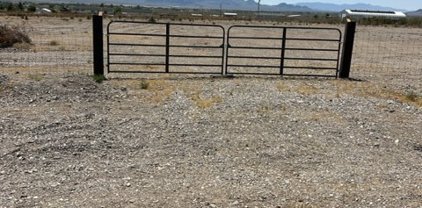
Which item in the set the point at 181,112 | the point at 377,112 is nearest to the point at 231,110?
the point at 181,112

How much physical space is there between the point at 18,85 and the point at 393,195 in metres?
8.64

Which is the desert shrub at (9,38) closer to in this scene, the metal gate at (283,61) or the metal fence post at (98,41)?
the metal gate at (283,61)

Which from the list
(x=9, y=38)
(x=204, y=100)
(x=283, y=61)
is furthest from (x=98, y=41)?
(x=9, y=38)

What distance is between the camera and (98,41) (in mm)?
12547

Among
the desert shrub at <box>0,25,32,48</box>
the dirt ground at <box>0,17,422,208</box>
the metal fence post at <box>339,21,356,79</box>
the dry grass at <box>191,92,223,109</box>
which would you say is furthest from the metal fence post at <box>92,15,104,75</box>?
the desert shrub at <box>0,25,32,48</box>

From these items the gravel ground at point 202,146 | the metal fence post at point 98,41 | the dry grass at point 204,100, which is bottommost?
the gravel ground at point 202,146

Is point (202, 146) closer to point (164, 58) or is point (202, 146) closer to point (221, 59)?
point (221, 59)

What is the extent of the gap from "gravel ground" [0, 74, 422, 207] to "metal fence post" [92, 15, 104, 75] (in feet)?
3.23

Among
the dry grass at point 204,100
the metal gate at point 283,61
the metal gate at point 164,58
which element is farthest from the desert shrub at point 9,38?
the dry grass at point 204,100

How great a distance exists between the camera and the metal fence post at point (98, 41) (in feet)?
40.9

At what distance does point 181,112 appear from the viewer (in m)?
9.44

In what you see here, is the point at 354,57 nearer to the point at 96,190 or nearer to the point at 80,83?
the point at 80,83

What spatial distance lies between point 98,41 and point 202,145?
622 cm

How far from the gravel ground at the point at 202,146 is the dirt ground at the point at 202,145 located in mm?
23
